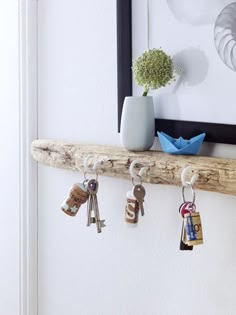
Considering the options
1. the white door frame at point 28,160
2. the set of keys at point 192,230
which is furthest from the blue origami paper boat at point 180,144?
the white door frame at point 28,160

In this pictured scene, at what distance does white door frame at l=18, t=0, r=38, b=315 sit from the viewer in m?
1.45

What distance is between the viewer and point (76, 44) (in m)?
1.32

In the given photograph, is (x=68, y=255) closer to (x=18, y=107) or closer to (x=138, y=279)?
(x=138, y=279)

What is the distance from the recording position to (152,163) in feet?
3.37

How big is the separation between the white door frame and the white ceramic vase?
1.47 feet

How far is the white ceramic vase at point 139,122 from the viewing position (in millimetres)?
1072

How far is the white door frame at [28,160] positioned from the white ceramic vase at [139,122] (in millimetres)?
449

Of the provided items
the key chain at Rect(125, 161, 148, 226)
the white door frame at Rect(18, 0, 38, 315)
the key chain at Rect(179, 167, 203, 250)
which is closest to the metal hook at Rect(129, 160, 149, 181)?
the key chain at Rect(125, 161, 148, 226)

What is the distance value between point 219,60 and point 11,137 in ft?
2.43

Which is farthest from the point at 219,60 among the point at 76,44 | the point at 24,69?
the point at 24,69

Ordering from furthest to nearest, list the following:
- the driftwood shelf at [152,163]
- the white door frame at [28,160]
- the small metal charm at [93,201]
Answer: the white door frame at [28,160] → the small metal charm at [93,201] → the driftwood shelf at [152,163]

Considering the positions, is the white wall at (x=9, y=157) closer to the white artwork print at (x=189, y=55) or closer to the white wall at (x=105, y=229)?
the white wall at (x=105, y=229)

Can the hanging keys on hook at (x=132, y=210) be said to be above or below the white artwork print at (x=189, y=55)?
below

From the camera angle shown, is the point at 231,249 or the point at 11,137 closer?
the point at 231,249
